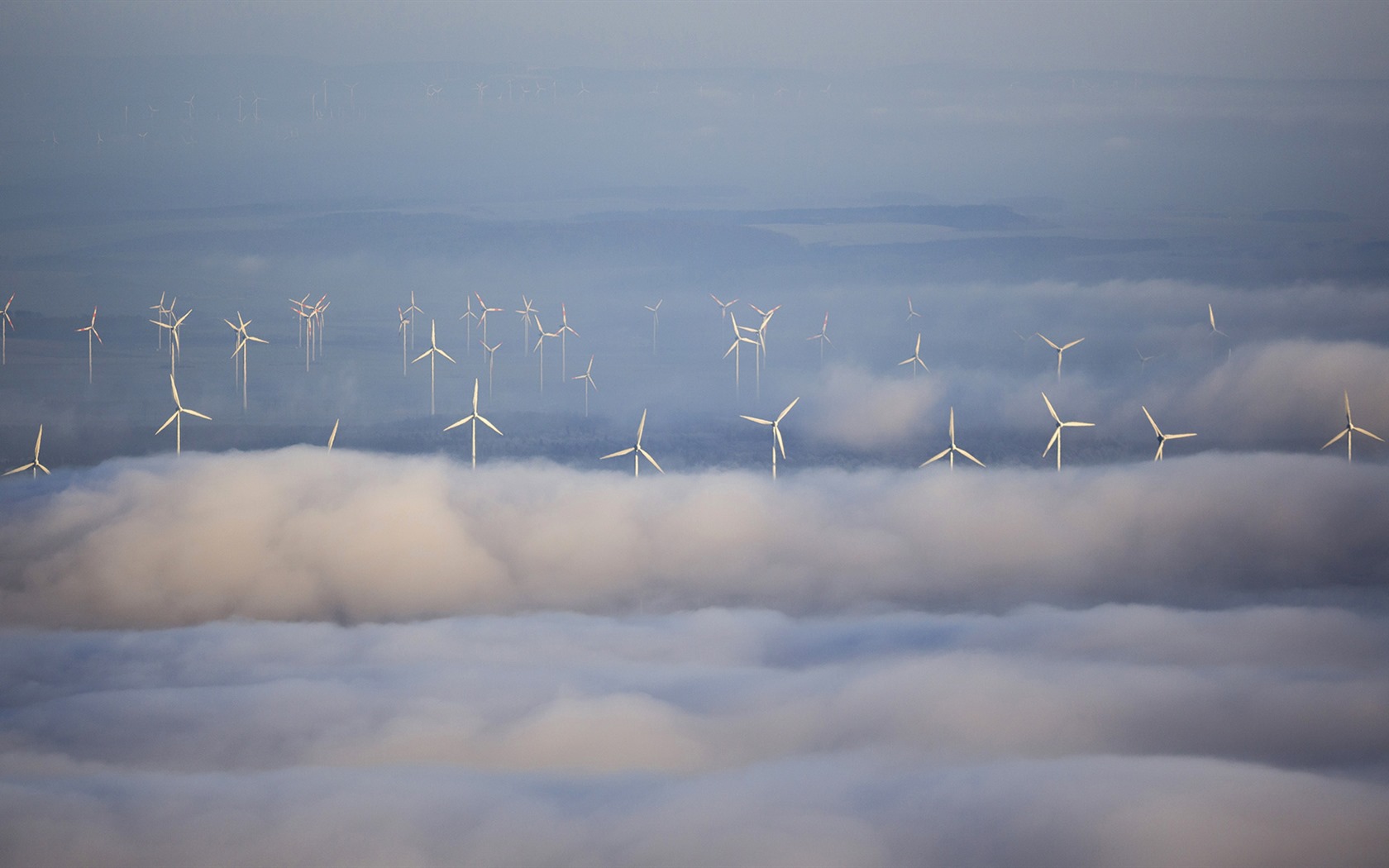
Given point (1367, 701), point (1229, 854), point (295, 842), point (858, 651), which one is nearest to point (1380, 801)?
point (1229, 854)

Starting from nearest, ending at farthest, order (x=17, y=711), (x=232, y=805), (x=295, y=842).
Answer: (x=295, y=842), (x=232, y=805), (x=17, y=711)

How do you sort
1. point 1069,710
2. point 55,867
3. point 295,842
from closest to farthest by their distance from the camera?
point 55,867
point 295,842
point 1069,710

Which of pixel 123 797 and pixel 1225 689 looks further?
pixel 1225 689

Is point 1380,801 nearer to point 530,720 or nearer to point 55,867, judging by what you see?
point 530,720

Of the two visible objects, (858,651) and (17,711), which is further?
(858,651)

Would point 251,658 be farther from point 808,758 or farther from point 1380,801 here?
point 1380,801

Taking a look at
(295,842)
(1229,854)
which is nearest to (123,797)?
(295,842)

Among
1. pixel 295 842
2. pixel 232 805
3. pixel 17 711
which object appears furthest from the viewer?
pixel 17 711

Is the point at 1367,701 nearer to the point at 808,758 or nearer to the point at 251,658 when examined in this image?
the point at 808,758

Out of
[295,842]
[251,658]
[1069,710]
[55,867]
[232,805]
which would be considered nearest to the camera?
[55,867]
